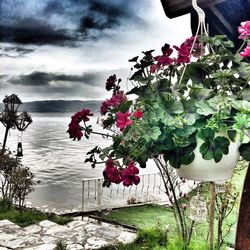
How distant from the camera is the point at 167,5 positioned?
196cm

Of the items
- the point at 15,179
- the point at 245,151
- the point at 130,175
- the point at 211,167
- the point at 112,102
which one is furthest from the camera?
the point at 15,179

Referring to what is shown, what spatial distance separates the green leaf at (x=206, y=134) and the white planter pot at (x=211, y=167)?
0.03 m

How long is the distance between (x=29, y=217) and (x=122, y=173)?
375 cm

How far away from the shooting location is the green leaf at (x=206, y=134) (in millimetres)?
868

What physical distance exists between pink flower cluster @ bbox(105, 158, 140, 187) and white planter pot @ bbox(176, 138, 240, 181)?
0.14 m

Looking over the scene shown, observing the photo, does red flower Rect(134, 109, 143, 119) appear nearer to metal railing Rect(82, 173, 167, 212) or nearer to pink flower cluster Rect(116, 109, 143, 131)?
pink flower cluster Rect(116, 109, 143, 131)

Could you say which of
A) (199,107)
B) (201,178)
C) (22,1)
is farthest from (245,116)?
(22,1)

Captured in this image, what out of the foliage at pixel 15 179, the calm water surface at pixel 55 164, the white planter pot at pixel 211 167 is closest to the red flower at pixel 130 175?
the white planter pot at pixel 211 167

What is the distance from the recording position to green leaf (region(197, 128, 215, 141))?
868 mm

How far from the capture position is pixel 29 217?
4531 millimetres

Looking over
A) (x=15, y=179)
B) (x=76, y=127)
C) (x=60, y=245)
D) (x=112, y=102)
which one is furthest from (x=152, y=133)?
(x=15, y=179)

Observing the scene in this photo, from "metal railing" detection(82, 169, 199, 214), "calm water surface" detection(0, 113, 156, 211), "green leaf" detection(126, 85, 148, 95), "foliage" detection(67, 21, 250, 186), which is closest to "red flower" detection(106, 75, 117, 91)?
"foliage" detection(67, 21, 250, 186)

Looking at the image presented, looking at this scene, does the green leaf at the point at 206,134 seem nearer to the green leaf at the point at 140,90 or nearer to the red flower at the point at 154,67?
the green leaf at the point at 140,90

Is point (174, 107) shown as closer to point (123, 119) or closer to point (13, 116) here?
point (123, 119)
